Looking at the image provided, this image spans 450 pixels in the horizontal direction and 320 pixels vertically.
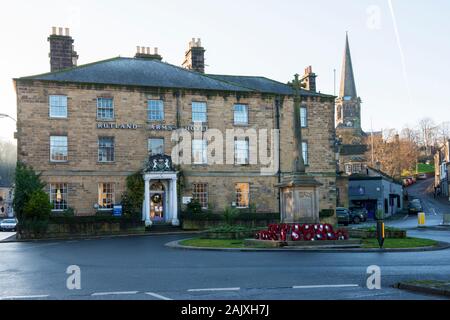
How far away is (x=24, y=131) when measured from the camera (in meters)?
37.1

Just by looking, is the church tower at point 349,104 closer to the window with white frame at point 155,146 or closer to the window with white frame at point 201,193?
the window with white frame at point 201,193

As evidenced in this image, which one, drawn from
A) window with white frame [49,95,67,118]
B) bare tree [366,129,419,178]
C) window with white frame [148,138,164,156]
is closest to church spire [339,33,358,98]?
bare tree [366,129,419,178]

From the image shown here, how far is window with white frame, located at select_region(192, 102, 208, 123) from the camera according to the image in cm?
4141

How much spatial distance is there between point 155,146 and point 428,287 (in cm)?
3160

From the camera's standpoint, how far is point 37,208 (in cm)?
3375

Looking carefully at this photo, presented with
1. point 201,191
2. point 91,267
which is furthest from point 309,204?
point 201,191

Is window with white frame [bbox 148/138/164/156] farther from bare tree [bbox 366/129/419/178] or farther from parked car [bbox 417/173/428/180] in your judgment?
parked car [bbox 417/173/428/180]

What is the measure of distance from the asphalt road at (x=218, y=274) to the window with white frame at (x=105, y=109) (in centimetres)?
2056

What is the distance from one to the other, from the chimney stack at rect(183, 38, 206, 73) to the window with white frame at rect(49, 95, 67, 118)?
11671 mm

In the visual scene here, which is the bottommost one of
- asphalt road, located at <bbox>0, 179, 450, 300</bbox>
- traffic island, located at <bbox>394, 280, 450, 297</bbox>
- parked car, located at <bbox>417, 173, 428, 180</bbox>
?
asphalt road, located at <bbox>0, 179, 450, 300</bbox>

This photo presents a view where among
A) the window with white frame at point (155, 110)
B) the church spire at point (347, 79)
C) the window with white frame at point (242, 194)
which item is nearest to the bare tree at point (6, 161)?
the window with white frame at point (155, 110)

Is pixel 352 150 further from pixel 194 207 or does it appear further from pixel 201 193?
pixel 194 207

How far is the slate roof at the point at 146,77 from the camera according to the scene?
39281mm
